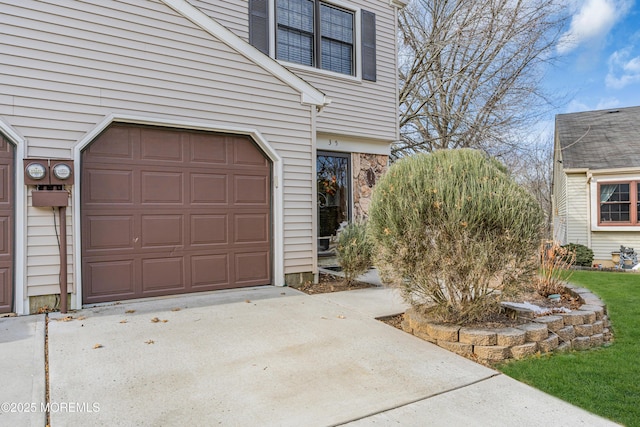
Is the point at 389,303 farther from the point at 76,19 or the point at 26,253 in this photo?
the point at 76,19

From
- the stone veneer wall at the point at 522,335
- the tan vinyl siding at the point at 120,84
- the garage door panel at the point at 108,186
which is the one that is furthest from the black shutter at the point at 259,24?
the stone veneer wall at the point at 522,335

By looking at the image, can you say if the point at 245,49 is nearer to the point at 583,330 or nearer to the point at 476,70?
the point at 583,330

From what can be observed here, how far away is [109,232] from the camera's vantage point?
→ 4.95 metres

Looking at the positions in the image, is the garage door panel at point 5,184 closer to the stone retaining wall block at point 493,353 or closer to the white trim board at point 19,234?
the white trim board at point 19,234

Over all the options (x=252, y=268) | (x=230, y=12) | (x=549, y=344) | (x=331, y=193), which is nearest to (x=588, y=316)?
(x=549, y=344)

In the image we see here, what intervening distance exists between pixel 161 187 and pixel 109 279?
133 centimetres

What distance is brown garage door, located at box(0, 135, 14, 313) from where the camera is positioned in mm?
4383

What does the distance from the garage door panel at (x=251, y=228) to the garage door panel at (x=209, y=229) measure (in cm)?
16

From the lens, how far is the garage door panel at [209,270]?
5.54 meters

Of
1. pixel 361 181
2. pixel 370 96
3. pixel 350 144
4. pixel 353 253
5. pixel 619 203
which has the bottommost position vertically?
pixel 353 253

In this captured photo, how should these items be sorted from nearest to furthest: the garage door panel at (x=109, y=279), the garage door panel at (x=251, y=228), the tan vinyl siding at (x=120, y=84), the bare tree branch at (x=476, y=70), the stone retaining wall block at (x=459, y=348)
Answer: the stone retaining wall block at (x=459, y=348) < the tan vinyl siding at (x=120, y=84) < the garage door panel at (x=109, y=279) < the garage door panel at (x=251, y=228) < the bare tree branch at (x=476, y=70)

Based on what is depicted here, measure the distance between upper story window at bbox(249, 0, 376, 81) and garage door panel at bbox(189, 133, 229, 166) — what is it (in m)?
2.68

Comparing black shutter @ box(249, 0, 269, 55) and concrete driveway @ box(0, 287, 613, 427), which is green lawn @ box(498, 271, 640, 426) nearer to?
concrete driveway @ box(0, 287, 613, 427)

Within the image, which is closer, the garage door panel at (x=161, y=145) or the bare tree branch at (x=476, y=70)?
the garage door panel at (x=161, y=145)
